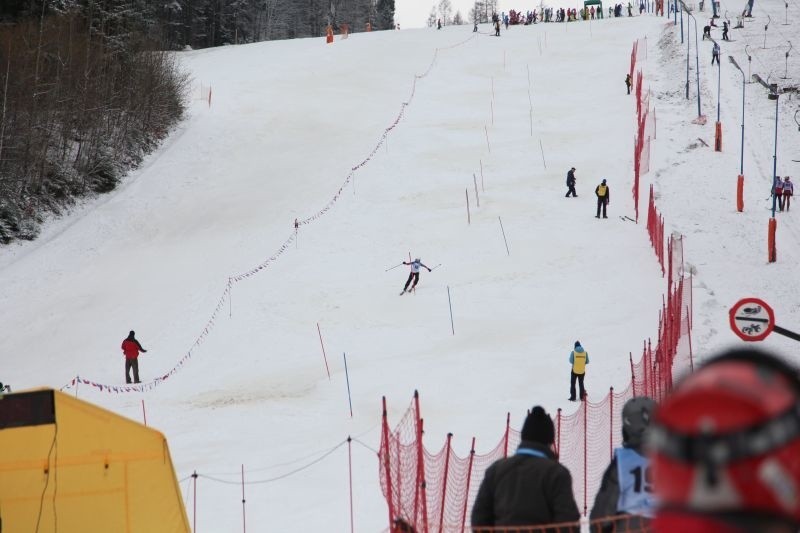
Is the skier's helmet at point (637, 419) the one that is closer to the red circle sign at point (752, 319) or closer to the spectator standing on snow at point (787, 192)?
the red circle sign at point (752, 319)

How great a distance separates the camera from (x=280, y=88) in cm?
4872

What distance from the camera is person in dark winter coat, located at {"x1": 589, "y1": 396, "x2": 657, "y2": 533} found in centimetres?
460

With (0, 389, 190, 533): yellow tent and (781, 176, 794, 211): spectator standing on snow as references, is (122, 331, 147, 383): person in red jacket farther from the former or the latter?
(781, 176, 794, 211): spectator standing on snow

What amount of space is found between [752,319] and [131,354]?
14148mm

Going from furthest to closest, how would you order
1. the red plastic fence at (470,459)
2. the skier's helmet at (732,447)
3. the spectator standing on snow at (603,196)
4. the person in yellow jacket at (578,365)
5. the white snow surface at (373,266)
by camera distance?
the spectator standing on snow at (603,196)
the white snow surface at (373,266)
the person in yellow jacket at (578,365)
the red plastic fence at (470,459)
the skier's helmet at (732,447)

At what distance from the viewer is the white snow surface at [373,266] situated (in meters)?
15.8

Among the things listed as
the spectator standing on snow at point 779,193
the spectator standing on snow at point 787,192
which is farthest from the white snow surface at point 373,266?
the spectator standing on snow at point 787,192

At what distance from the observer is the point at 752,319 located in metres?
11.3

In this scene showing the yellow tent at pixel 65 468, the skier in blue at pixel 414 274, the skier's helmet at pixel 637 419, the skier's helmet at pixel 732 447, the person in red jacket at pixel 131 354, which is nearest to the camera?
the skier's helmet at pixel 732 447

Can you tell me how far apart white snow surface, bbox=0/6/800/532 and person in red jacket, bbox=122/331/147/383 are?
0.47 m

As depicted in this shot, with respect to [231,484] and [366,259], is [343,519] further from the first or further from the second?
[366,259]

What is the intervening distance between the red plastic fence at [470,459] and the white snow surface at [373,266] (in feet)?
2.40

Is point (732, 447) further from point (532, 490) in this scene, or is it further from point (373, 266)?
point (373, 266)

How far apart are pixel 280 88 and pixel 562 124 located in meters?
17.6
